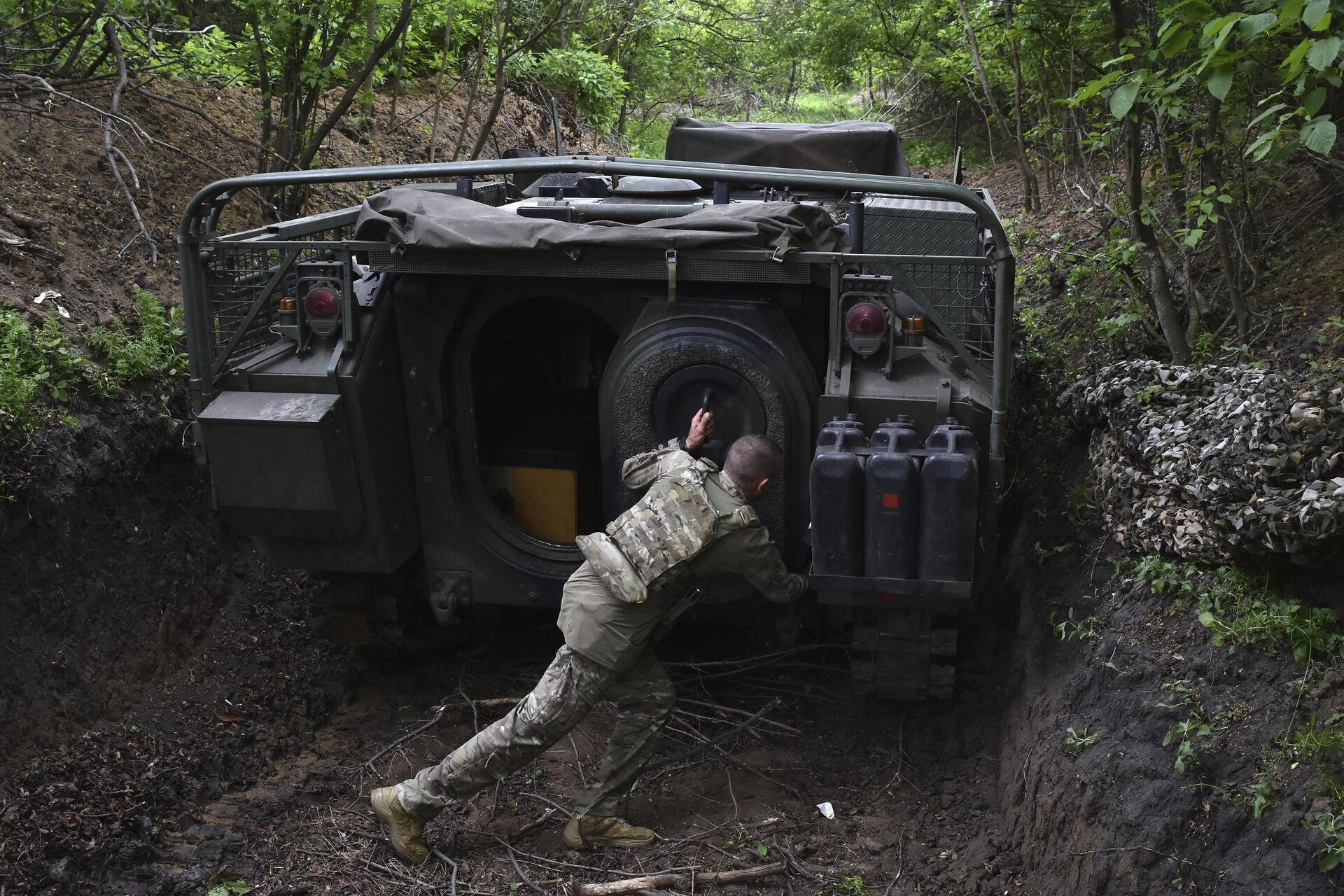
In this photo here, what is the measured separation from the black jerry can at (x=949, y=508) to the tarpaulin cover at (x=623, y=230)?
961 mm

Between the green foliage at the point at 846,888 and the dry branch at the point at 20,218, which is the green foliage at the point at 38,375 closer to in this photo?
the dry branch at the point at 20,218

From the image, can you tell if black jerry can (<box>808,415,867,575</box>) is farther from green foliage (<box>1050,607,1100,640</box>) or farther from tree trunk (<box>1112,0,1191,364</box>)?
tree trunk (<box>1112,0,1191,364</box>)

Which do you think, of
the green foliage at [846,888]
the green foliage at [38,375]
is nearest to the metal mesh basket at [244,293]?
the green foliage at [38,375]

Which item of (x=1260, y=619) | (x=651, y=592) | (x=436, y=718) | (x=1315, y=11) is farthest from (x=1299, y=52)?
(x=436, y=718)

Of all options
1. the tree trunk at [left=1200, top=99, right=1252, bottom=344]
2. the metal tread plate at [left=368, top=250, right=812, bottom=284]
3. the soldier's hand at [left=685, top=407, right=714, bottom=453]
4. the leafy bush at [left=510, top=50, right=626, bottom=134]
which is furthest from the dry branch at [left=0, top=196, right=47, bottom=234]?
the leafy bush at [left=510, top=50, right=626, bottom=134]

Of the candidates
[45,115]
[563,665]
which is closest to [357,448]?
[563,665]

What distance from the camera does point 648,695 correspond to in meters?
4.41

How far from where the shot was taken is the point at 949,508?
3.91m

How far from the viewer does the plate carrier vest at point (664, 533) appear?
4.11 meters

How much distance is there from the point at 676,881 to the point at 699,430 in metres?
1.58

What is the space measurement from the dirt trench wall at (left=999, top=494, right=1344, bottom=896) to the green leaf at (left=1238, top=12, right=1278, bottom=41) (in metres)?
1.64

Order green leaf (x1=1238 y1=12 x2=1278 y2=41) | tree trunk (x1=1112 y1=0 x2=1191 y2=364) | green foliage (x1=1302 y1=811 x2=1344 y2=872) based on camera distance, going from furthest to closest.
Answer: tree trunk (x1=1112 y1=0 x2=1191 y2=364) < green leaf (x1=1238 y1=12 x2=1278 y2=41) < green foliage (x1=1302 y1=811 x2=1344 y2=872)

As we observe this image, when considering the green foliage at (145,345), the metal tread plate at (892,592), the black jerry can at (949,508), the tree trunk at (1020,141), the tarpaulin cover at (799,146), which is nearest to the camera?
the black jerry can at (949,508)

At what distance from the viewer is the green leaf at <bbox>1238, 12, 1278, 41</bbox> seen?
9.91 feet
